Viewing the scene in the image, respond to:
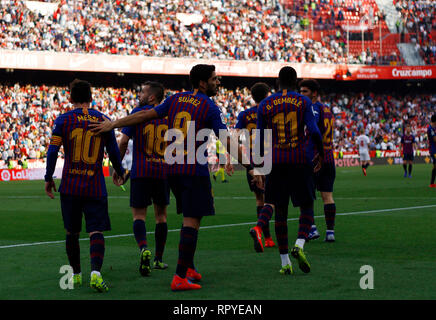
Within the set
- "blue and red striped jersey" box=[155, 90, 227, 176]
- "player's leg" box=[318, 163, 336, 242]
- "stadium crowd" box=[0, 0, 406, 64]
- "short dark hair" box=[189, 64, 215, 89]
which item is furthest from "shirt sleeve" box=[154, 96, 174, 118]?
"stadium crowd" box=[0, 0, 406, 64]

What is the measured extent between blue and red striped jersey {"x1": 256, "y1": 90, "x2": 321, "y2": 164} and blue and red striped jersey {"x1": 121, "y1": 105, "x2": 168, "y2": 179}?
1.34 m

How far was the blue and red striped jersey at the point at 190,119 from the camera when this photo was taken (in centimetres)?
698

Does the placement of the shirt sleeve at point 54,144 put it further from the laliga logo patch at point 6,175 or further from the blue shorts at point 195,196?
the laliga logo patch at point 6,175

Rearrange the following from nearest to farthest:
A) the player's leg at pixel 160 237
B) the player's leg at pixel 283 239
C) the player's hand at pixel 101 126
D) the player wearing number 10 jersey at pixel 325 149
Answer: the player's hand at pixel 101 126
the player's leg at pixel 283 239
the player's leg at pixel 160 237
the player wearing number 10 jersey at pixel 325 149

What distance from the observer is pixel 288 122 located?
7.88 m

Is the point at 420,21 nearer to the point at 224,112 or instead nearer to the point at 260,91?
the point at 224,112

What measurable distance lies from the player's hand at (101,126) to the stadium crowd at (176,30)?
35226 mm

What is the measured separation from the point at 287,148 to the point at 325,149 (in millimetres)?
3024

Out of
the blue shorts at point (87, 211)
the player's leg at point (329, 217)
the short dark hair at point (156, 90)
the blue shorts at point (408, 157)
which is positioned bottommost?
the player's leg at point (329, 217)

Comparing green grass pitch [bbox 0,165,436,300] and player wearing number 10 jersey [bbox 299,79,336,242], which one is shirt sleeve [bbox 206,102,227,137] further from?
player wearing number 10 jersey [bbox 299,79,336,242]

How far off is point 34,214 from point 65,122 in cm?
991

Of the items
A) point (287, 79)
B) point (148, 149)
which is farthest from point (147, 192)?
point (287, 79)

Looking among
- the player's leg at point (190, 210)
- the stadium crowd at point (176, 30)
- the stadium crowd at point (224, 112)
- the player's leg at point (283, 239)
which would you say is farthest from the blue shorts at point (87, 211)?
the stadium crowd at point (176, 30)

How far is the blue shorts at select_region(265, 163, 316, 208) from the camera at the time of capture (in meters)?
7.85
